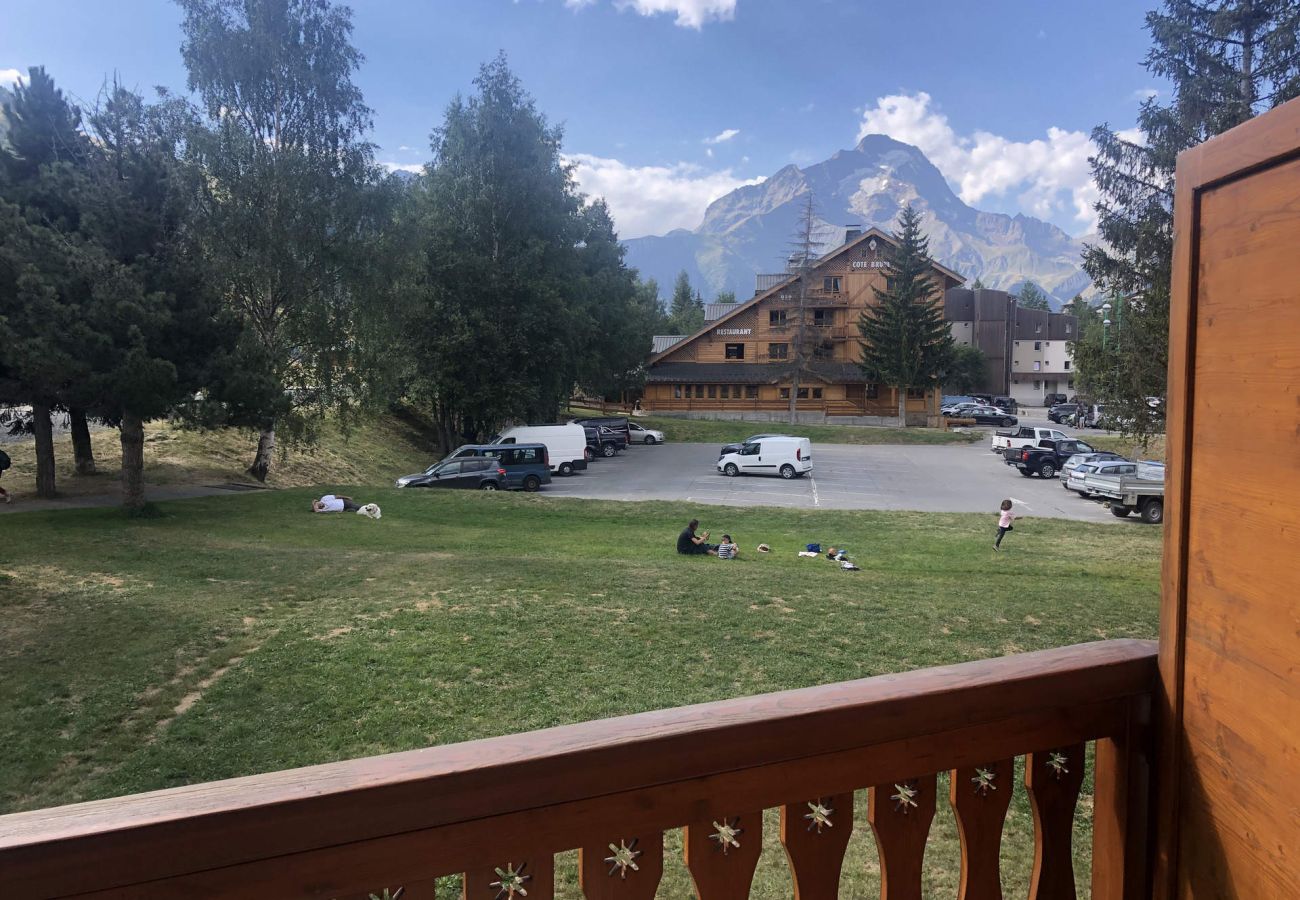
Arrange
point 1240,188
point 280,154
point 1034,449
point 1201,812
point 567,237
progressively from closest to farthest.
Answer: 1. point 1240,188
2. point 1201,812
3. point 280,154
4. point 1034,449
5. point 567,237

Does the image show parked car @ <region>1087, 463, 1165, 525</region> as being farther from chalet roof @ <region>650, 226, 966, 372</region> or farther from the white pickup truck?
chalet roof @ <region>650, 226, 966, 372</region>

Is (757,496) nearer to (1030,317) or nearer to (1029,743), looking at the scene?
(1029,743)

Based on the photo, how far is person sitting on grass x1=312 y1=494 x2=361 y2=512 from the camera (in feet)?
62.3

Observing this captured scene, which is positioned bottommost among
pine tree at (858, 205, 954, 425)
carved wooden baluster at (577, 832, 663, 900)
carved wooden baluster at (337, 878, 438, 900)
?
carved wooden baluster at (577, 832, 663, 900)

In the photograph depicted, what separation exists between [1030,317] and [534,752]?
9197 cm

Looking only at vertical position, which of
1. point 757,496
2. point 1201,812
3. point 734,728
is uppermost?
point 734,728

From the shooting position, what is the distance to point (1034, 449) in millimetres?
32500

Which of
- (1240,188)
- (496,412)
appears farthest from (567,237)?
(1240,188)

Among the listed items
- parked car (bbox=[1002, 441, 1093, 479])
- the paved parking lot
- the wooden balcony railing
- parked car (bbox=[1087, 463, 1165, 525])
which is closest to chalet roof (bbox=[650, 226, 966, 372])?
the paved parking lot

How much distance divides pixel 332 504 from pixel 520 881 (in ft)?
63.7

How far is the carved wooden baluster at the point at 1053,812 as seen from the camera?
1871mm

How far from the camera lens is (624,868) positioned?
55.6 inches

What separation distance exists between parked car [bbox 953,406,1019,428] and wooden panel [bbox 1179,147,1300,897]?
60158 millimetres

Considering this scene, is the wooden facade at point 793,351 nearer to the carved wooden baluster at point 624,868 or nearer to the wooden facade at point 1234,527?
the wooden facade at point 1234,527
